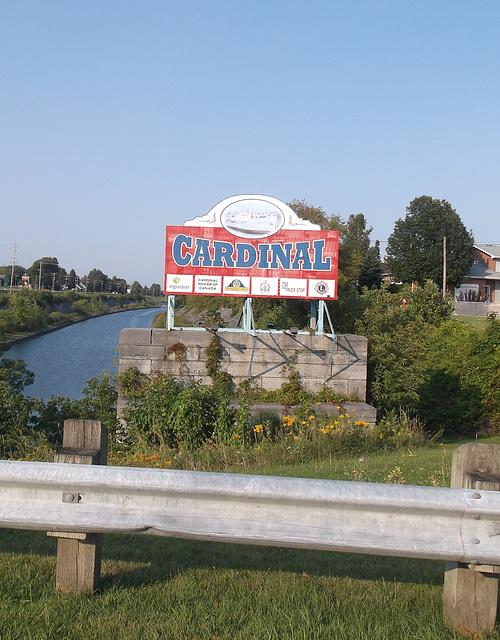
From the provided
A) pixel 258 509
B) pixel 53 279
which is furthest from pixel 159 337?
pixel 53 279

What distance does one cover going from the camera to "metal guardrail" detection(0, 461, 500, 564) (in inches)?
117

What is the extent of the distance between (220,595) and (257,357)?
10110 mm

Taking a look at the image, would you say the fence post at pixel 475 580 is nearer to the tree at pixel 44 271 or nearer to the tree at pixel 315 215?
the tree at pixel 315 215

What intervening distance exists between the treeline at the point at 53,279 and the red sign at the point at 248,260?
114131 millimetres

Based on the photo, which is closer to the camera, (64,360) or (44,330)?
(64,360)

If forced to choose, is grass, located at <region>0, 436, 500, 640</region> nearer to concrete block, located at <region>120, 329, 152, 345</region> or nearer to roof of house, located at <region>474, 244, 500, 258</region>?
concrete block, located at <region>120, 329, 152, 345</region>

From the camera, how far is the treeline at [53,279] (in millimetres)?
145625

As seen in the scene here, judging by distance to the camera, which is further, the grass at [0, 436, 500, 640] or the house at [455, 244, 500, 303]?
the house at [455, 244, 500, 303]

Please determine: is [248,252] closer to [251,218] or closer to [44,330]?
[251,218]

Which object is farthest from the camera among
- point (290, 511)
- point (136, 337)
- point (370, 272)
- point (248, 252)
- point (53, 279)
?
point (53, 279)

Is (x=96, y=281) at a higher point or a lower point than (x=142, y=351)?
higher

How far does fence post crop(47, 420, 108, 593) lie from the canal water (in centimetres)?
1529

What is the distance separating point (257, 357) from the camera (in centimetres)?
1351

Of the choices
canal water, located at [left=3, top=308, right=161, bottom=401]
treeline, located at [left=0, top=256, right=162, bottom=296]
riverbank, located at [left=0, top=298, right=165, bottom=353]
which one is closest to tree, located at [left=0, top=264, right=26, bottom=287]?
treeline, located at [left=0, top=256, right=162, bottom=296]
